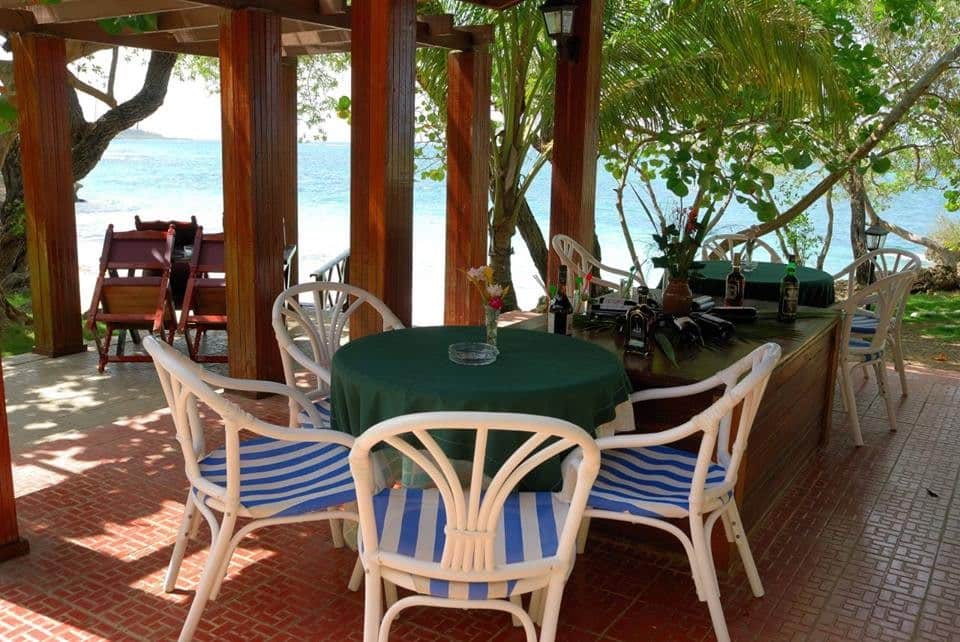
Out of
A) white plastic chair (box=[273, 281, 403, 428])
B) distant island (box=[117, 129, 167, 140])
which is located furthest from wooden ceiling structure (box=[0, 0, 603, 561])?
distant island (box=[117, 129, 167, 140])

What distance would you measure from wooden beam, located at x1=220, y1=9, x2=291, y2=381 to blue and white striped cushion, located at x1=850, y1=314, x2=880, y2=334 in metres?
3.54

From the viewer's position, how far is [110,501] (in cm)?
362

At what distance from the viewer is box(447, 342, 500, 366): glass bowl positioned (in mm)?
2873

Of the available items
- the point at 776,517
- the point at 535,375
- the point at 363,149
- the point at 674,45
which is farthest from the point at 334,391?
the point at 674,45

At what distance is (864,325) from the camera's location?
5.20 metres

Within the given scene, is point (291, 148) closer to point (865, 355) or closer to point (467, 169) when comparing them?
point (467, 169)

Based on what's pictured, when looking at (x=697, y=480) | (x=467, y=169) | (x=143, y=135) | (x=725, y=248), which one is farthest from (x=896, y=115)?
(x=143, y=135)

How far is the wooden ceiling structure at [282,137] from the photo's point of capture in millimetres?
4191

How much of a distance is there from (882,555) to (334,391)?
7.33 feet

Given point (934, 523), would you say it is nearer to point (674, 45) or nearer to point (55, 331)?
point (674, 45)

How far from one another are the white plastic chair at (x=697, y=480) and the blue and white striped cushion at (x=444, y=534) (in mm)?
184

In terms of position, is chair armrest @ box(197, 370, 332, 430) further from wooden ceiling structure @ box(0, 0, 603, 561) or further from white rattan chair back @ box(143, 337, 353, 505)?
wooden ceiling structure @ box(0, 0, 603, 561)

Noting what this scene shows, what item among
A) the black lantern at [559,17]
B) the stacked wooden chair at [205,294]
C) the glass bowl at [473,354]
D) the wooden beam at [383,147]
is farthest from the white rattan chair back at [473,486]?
the stacked wooden chair at [205,294]

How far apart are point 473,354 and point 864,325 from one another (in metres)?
3.31
